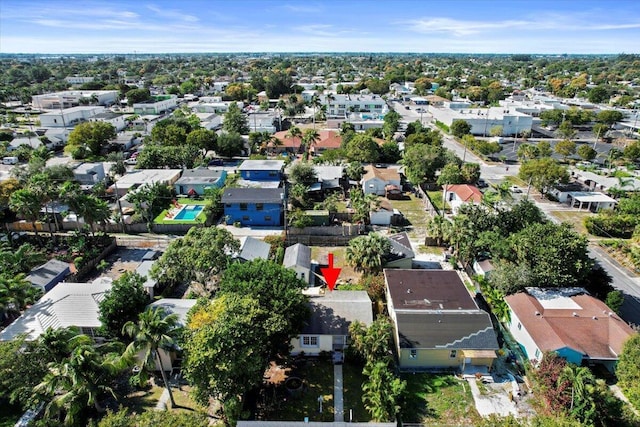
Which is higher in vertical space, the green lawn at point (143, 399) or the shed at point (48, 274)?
the shed at point (48, 274)

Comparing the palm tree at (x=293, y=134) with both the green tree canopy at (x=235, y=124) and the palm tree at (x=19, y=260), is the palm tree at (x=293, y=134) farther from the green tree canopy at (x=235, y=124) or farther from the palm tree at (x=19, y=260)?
the palm tree at (x=19, y=260)

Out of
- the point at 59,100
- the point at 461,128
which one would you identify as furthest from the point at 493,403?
the point at 59,100

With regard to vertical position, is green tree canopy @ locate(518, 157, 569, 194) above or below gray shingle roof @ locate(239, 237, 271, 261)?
above

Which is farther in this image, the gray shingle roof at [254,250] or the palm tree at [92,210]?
the palm tree at [92,210]

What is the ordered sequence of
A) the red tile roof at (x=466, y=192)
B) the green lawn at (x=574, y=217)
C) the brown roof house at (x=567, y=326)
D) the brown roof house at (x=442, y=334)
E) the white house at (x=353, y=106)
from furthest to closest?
the white house at (x=353, y=106)
the red tile roof at (x=466, y=192)
the green lawn at (x=574, y=217)
the brown roof house at (x=442, y=334)
the brown roof house at (x=567, y=326)

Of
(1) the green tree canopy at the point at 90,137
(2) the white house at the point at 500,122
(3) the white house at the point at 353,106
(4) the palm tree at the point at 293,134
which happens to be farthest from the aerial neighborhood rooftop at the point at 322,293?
(3) the white house at the point at 353,106

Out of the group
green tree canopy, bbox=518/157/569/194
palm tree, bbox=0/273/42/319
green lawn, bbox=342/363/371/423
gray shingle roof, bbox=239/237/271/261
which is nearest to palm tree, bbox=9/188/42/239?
palm tree, bbox=0/273/42/319

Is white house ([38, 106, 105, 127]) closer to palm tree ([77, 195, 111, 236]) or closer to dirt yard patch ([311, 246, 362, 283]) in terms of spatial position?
palm tree ([77, 195, 111, 236])
